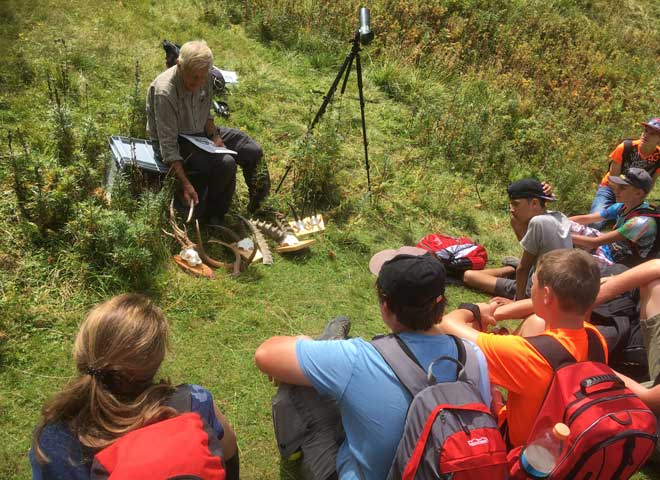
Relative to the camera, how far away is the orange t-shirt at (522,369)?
2537 millimetres

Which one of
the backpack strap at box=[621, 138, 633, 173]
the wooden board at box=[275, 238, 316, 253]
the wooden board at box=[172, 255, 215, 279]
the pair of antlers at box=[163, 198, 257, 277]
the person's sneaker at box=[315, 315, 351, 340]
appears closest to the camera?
the person's sneaker at box=[315, 315, 351, 340]

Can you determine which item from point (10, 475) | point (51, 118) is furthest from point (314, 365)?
point (51, 118)

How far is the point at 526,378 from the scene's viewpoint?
2551mm

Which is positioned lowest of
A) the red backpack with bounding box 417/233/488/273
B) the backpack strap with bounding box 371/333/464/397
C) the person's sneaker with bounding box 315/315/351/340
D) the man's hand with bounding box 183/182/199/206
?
the red backpack with bounding box 417/233/488/273

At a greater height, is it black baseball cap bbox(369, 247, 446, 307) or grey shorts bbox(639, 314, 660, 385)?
black baseball cap bbox(369, 247, 446, 307)

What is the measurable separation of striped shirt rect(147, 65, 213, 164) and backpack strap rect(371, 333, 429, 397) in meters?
2.91

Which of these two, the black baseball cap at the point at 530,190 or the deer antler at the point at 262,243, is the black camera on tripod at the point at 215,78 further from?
the black baseball cap at the point at 530,190

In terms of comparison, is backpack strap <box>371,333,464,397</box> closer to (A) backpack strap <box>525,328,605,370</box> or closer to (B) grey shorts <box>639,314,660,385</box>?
(A) backpack strap <box>525,328,605,370</box>

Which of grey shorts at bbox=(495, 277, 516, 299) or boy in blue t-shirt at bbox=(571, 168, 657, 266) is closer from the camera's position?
boy in blue t-shirt at bbox=(571, 168, 657, 266)

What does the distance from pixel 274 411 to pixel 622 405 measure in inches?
65.4

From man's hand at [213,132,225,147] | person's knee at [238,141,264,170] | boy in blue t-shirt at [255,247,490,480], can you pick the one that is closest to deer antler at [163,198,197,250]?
man's hand at [213,132,225,147]

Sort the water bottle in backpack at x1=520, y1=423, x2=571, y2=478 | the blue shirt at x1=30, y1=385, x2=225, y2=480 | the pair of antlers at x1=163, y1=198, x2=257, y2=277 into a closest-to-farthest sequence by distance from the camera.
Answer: the blue shirt at x1=30, y1=385, x2=225, y2=480, the water bottle in backpack at x1=520, y1=423, x2=571, y2=478, the pair of antlers at x1=163, y1=198, x2=257, y2=277

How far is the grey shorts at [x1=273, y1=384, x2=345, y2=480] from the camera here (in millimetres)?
2748

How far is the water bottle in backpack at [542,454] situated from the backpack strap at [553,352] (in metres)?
0.30
